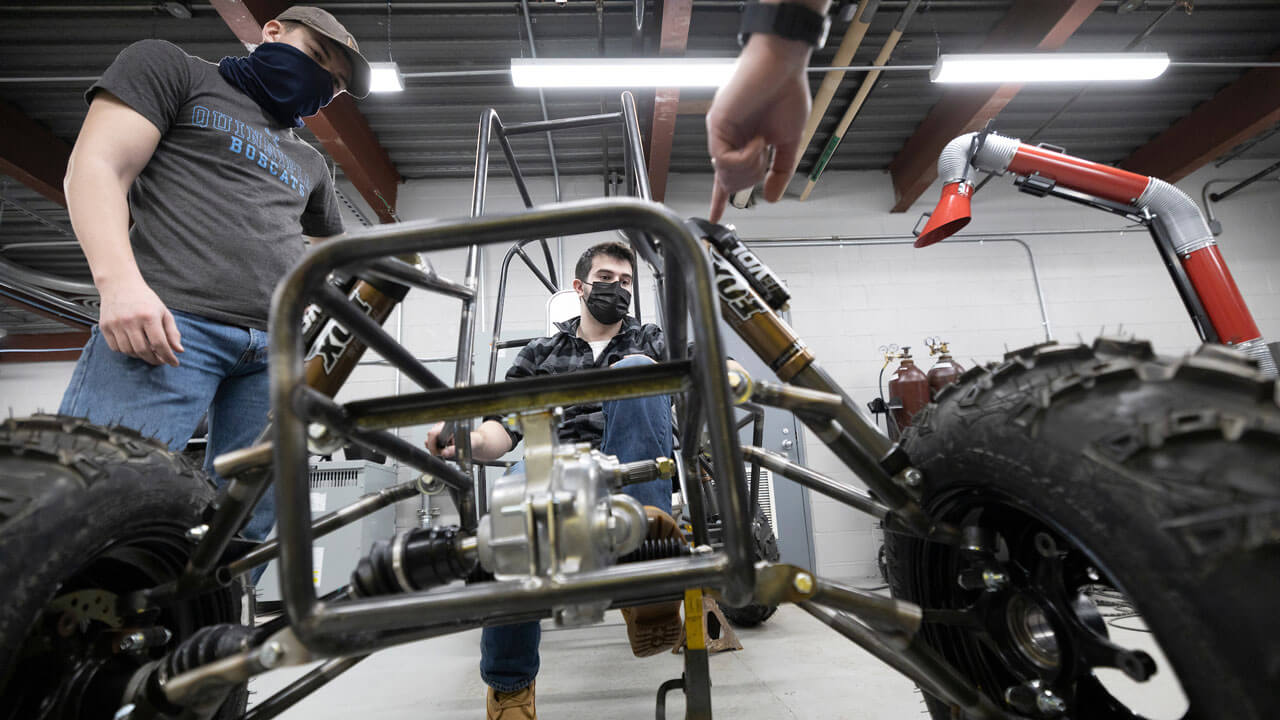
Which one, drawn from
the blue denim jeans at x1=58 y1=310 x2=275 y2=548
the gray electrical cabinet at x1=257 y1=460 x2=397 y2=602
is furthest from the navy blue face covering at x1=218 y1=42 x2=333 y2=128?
the gray electrical cabinet at x1=257 y1=460 x2=397 y2=602

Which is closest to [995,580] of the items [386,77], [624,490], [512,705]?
[624,490]

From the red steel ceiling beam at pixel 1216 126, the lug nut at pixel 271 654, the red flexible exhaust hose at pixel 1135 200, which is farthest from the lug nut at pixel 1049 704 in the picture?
the red steel ceiling beam at pixel 1216 126

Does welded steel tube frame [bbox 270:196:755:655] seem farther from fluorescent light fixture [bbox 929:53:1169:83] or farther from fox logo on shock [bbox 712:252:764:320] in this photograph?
fluorescent light fixture [bbox 929:53:1169:83]

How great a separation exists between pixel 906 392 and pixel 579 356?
9.78 ft

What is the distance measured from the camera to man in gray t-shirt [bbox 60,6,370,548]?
3.07 ft

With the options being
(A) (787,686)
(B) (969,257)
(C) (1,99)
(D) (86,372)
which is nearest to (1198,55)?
(B) (969,257)

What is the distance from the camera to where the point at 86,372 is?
96 centimetres

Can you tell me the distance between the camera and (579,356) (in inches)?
73.6

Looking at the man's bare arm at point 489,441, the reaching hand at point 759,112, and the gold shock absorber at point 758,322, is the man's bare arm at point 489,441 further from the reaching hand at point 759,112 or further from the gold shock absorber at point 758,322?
the reaching hand at point 759,112

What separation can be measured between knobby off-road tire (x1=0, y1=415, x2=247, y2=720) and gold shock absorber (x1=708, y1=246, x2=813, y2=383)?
2.39 feet

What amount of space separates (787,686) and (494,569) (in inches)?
48.8

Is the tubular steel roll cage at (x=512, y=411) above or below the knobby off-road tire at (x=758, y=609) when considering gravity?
above

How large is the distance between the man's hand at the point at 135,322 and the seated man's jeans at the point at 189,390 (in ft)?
0.18

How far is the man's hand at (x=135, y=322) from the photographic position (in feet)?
2.94
